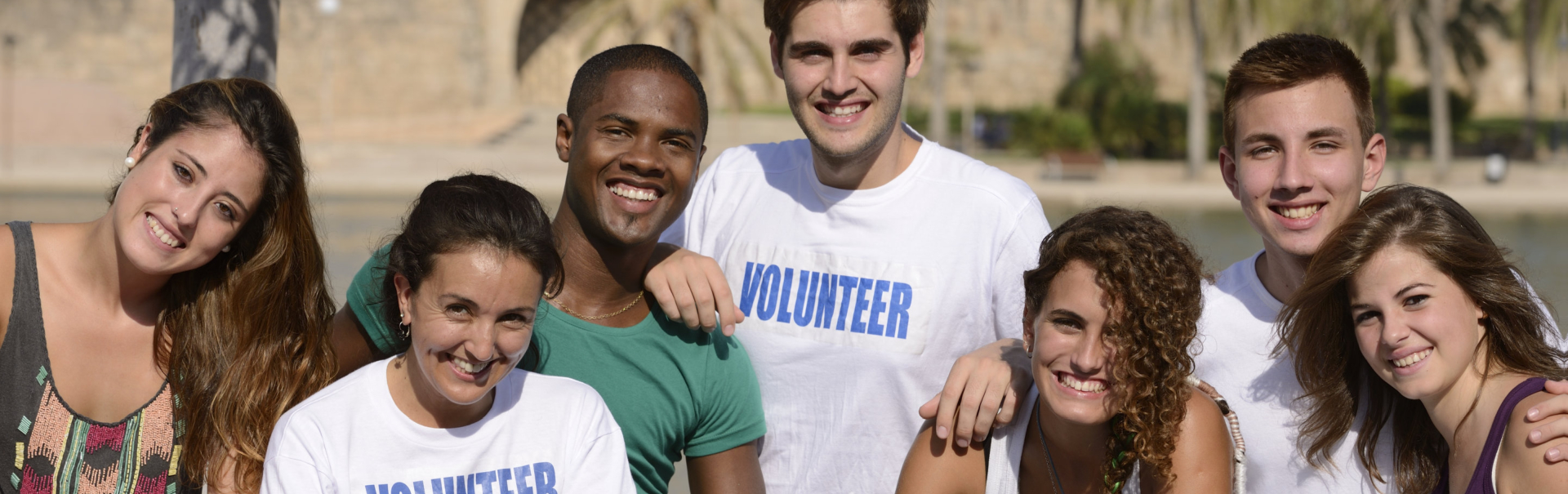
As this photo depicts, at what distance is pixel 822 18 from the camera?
3000mm

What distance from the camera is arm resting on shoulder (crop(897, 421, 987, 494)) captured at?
2.66m

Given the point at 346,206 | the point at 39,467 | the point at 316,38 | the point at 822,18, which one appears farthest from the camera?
the point at 316,38

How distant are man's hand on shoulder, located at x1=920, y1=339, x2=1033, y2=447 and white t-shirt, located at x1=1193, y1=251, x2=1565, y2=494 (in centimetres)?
48

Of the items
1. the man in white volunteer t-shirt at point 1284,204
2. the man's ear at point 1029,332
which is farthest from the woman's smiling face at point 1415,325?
the man's ear at point 1029,332

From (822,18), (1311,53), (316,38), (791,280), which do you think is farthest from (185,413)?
(316,38)

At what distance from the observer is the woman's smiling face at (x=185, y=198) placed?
2.49m

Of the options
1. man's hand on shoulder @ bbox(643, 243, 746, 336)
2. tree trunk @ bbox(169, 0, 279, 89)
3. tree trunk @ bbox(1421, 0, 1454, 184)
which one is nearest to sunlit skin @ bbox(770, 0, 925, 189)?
man's hand on shoulder @ bbox(643, 243, 746, 336)

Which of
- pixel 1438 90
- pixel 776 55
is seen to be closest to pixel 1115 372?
pixel 776 55

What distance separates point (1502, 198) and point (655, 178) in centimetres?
1816

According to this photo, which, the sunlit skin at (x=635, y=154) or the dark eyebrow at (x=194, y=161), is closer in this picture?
the dark eyebrow at (x=194, y=161)

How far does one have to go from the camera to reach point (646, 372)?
2.76 m

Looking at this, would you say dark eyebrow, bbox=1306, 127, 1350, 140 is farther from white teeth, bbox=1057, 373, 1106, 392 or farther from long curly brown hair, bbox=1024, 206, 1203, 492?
white teeth, bbox=1057, 373, 1106, 392

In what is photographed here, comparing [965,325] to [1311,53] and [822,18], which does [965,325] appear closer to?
[822,18]

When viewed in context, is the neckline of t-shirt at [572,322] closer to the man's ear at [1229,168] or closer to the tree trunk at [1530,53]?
the man's ear at [1229,168]
